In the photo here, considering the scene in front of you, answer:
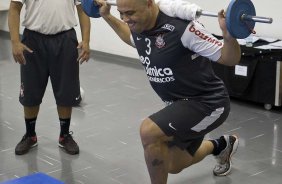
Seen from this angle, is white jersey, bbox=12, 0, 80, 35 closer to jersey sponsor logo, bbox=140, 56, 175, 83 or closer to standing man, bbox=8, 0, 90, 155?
standing man, bbox=8, 0, 90, 155

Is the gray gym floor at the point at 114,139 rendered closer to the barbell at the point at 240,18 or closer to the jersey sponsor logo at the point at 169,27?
the jersey sponsor logo at the point at 169,27

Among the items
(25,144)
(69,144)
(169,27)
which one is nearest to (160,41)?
(169,27)

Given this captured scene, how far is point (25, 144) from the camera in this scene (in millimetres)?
3396

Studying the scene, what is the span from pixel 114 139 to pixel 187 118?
4.08 ft

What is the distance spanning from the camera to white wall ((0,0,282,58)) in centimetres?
460

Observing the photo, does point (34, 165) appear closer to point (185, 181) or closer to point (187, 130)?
point (185, 181)

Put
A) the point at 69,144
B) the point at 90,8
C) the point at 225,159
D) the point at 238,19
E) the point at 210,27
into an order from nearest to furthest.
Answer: the point at 238,19, the point at 90,8, the point at 225,159, the point at 69,144, the point at 210,27

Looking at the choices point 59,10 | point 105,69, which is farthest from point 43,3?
point 105,69

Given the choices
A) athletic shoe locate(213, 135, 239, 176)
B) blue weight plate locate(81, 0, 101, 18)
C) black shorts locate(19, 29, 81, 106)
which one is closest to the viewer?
blue weight plate locate(81, 0, 101, 18)

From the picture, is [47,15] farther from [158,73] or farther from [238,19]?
[238,19]

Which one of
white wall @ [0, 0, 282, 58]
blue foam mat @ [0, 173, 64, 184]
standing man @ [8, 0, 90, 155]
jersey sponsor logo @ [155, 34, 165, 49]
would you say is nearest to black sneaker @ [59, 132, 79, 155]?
standing man @ [8, 0, 90, 155]

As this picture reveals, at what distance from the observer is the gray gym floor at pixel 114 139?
3037mm

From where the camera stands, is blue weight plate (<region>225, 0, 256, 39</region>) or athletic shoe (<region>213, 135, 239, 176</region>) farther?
athletic shoe (<region>213, 135, 239, 176</region>)

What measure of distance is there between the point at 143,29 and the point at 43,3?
0.93m
